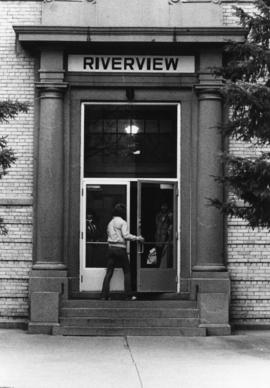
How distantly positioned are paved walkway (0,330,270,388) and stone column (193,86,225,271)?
157 cm

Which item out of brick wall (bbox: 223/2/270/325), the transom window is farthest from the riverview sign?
brick wall (bbox: 223/2/270/325)

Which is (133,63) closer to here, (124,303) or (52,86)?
(52,86)

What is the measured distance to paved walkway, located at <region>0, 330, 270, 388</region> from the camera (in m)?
9.41

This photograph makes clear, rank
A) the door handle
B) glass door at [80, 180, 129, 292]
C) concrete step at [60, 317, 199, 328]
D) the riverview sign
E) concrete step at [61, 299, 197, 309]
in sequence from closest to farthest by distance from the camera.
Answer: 1. concrete step at [60, 317, 199, 328]
2. concrete step at [61, 299, 197, 309]
3. the riverview sign
4. glass door at [80, 180, 129, 292]
5. the door handle

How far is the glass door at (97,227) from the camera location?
14695 millimetres

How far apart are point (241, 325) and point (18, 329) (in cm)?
419

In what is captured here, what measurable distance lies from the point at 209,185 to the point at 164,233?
5.13 ft

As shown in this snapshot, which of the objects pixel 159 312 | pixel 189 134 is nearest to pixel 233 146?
pixel 189 134

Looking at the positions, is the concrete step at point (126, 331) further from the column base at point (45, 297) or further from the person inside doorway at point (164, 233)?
the person inside doorway at point (164, 233)

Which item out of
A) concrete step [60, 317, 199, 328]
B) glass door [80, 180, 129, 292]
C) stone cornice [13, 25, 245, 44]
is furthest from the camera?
glass door [80, 180, 129, 292]

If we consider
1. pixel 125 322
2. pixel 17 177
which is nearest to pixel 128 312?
pixel 125 322

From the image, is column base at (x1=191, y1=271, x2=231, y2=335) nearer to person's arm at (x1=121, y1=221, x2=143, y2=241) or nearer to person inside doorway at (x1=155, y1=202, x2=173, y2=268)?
person inside doorway at (x1=155, y1=202, x2=173, y2=268)

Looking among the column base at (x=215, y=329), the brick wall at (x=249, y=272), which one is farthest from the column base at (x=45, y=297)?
the brick wall at (x=249, y=272)

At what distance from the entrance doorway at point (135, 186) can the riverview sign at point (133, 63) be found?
75 centimetres
